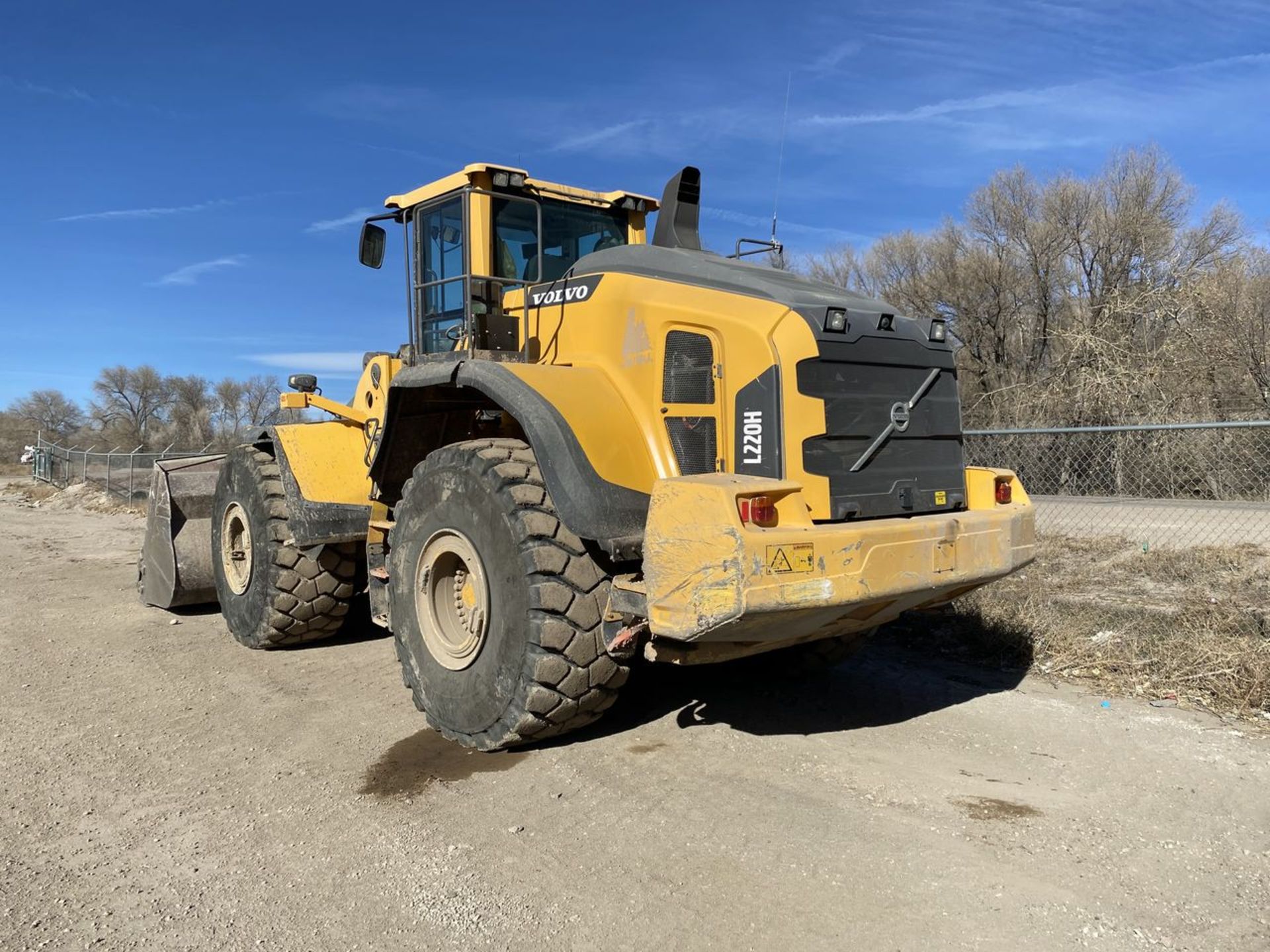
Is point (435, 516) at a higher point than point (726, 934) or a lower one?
higher

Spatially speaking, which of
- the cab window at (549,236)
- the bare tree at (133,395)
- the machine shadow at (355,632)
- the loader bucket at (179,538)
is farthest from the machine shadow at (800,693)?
the bare tree at (133,395)

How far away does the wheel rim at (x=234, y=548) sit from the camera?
22.1 ft

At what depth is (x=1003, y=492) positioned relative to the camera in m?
4.63

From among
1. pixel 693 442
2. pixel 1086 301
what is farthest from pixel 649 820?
pixel 1086 301

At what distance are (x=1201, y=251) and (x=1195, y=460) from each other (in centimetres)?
913

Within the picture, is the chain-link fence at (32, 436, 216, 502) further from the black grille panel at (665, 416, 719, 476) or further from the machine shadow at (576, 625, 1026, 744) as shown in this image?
the black grille panel at (665, 416, 719, 476)

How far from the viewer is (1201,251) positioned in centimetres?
1678

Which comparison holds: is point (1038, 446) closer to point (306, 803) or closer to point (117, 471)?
point (306, 803)

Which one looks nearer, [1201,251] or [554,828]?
[554,828]

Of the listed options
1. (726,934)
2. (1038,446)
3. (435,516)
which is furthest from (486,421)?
(1038,446)

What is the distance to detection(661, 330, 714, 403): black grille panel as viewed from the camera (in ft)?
13.2

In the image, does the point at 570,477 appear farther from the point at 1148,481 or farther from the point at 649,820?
the point at 1148,481

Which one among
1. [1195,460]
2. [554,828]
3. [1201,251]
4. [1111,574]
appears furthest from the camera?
[1201,251]

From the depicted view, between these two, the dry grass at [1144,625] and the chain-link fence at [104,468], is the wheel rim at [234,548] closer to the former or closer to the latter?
the dry grass at [1144,625]
